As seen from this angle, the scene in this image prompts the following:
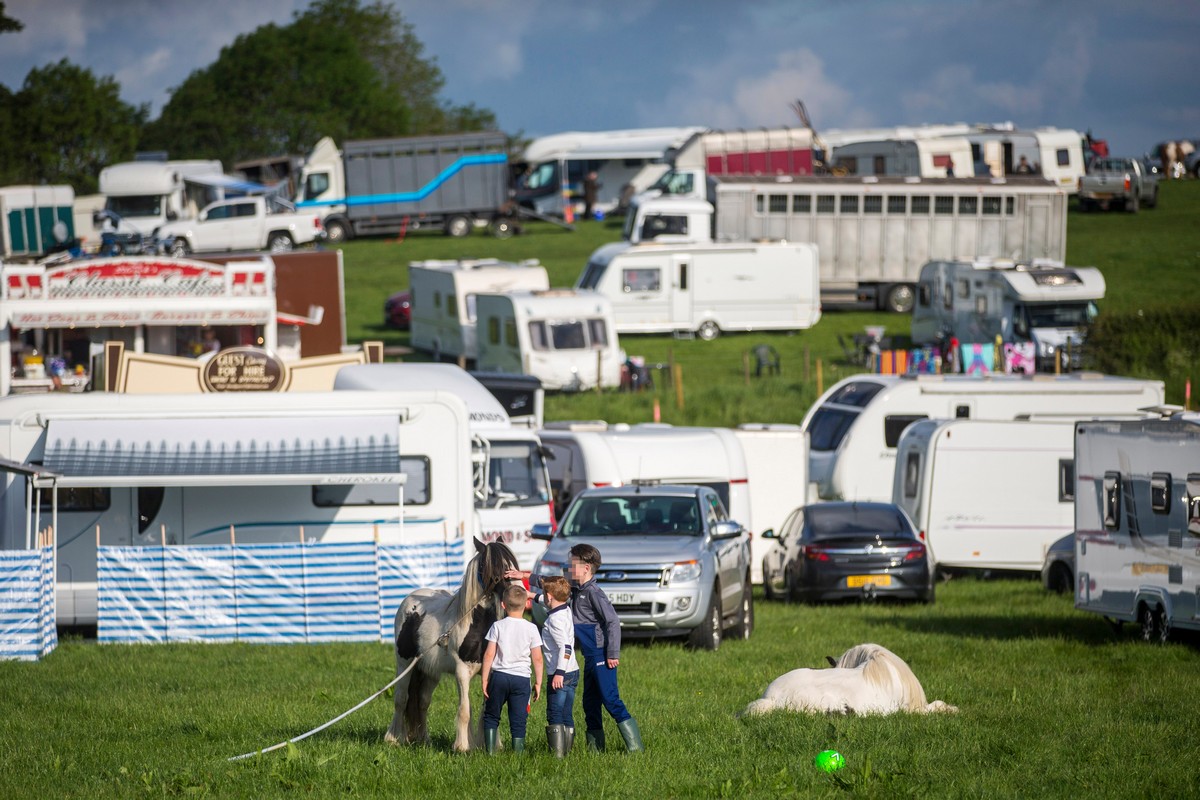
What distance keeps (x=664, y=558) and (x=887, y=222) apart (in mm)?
30051

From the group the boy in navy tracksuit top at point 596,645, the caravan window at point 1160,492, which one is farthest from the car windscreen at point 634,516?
the boy in navy tracksuit top at point 596,645

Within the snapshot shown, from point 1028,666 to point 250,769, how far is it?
733 cm

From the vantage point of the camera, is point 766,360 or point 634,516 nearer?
point 634,516

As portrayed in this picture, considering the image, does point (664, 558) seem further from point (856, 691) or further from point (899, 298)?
point (899, 298)

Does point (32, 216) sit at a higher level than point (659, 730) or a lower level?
higher

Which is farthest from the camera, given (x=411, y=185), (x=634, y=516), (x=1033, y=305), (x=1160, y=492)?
(x=411, y=185)

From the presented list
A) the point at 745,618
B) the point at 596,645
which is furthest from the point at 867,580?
the point at 596,645

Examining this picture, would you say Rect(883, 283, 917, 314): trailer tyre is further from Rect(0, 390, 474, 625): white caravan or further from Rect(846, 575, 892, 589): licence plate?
Rect(0, 390, 474, 625): white caravan

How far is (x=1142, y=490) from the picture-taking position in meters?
14.2

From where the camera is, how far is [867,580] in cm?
1859

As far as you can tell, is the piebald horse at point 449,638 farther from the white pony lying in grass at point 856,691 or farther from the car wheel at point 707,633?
the car wheel at point 707,633

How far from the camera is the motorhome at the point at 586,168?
2388 inches

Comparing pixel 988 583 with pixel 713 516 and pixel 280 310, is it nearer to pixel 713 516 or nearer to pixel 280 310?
pixel 713 516

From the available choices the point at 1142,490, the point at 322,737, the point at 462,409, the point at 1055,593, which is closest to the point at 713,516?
the point at 462,409
